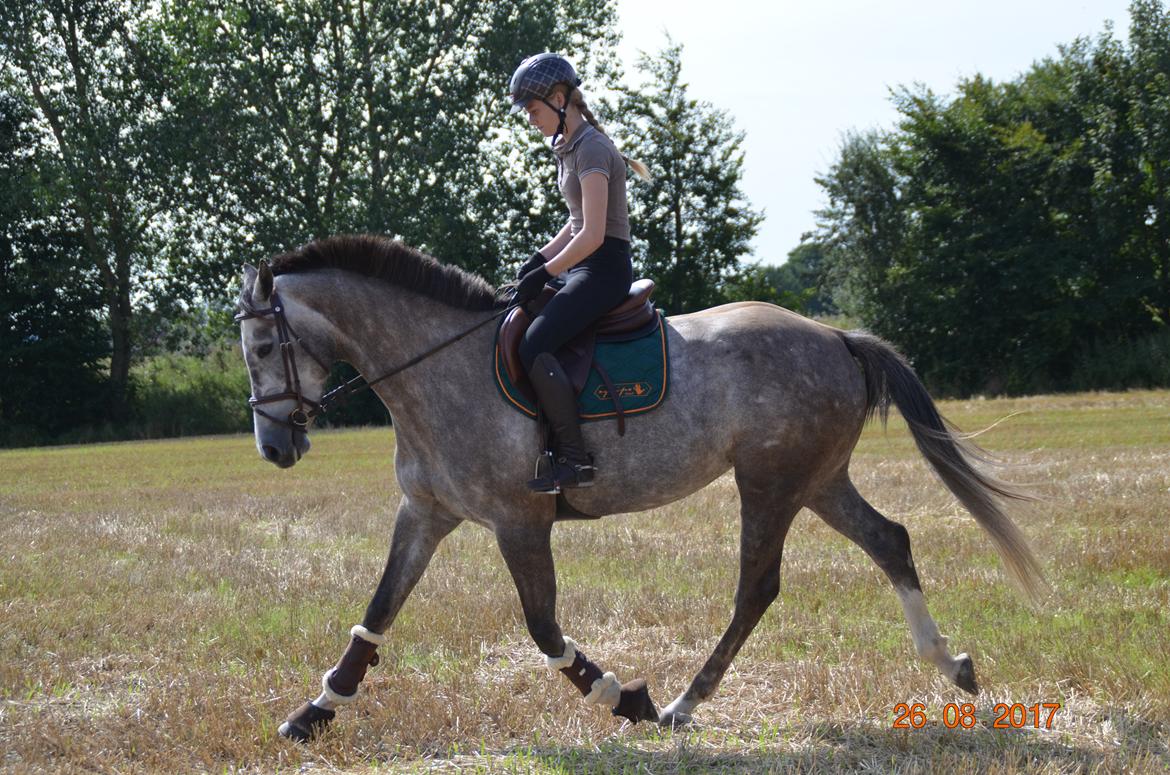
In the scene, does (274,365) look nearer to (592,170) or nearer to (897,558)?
(592,170)

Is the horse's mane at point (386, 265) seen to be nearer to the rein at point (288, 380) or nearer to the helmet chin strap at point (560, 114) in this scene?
the rein at point (288, 380)

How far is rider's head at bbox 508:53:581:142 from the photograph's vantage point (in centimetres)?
559

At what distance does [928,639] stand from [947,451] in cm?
117

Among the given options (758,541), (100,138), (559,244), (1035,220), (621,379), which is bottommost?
(758,541)

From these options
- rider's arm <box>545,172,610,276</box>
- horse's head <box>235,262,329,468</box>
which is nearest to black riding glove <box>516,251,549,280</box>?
rider's arm <box>545,172,610,276</box>

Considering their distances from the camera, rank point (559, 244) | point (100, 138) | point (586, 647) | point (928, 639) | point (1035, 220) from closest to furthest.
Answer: point (928, 639)
point (559, 244)
point (586, 647)
point (100, 138)
point (1035, 220)

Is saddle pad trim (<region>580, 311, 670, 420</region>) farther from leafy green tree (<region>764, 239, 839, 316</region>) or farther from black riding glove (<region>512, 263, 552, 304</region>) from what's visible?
leafy green tree (<region>764, 239, 839, 316</region>)

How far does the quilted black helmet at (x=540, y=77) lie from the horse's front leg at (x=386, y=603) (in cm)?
225

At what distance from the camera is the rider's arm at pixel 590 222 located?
5473 millimetres

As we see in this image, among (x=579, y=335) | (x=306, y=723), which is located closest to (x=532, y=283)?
(x=579, y=335)

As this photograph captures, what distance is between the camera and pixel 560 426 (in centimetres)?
546

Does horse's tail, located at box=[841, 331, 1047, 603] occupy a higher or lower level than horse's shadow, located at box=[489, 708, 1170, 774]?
higher

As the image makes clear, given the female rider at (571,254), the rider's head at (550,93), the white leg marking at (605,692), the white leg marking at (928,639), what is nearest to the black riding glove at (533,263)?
the female rider at (571,254)

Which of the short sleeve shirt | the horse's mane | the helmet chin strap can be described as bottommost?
the horse's mane
